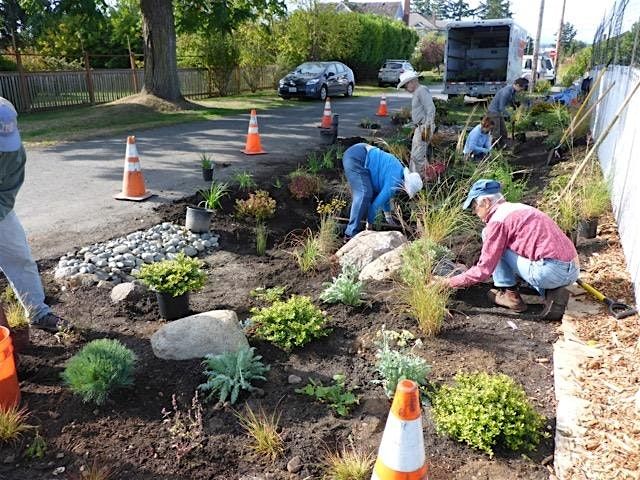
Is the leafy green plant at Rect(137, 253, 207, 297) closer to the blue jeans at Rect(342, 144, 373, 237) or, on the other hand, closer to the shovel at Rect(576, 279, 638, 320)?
the blue jeans at Rect(342, 144, 373, 237)

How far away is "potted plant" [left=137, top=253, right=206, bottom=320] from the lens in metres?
3.88

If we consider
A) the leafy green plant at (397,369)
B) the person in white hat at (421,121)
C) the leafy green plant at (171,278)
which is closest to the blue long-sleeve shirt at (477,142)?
the person in white hat at (421,121)

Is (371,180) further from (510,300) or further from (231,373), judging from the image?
(231,373)

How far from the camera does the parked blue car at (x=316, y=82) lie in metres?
22.3

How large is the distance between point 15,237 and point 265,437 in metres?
2.21

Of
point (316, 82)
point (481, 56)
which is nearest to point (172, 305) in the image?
point (316, 82)

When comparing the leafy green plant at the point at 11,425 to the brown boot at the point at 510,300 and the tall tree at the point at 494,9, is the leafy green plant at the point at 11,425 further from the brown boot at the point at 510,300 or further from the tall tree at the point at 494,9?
the tall tree at the point at 494,9

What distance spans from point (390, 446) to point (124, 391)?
5.76 ft

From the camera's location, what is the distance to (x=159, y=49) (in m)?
15.9

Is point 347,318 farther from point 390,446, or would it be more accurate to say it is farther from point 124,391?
point 390,446

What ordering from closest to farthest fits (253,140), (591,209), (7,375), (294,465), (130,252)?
(294,465)
(7,375)
(130,252)
(591,209)
(253,140)

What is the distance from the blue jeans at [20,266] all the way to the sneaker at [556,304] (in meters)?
3.61

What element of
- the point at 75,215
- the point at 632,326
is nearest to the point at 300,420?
the point at 632,326

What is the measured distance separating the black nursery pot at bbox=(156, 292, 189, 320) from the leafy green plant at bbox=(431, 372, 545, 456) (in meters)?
2.04
